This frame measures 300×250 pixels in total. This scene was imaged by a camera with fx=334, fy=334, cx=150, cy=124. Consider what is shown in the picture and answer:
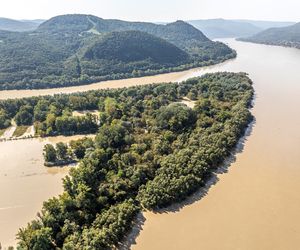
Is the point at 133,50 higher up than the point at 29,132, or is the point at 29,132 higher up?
the point at 133,50

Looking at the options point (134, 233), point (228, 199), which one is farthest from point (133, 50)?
point (134, 233)

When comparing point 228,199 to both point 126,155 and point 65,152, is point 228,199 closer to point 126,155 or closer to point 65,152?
point 126,155

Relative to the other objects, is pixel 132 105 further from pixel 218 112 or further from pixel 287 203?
pixel 287 203

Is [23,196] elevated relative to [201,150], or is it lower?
lower

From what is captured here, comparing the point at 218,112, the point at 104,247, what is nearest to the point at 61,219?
the point at 104,247

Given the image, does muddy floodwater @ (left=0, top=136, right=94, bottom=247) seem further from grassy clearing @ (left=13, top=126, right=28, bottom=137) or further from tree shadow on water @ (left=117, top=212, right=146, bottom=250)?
tree shadow on water @ (left=117, top=212, right=146, bottom=250)

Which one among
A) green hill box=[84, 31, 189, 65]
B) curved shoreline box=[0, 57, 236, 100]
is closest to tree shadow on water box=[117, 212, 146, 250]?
curved shoreline box=[0, 57, 236, 100]

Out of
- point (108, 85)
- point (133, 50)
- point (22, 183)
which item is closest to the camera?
point (22, 183)
